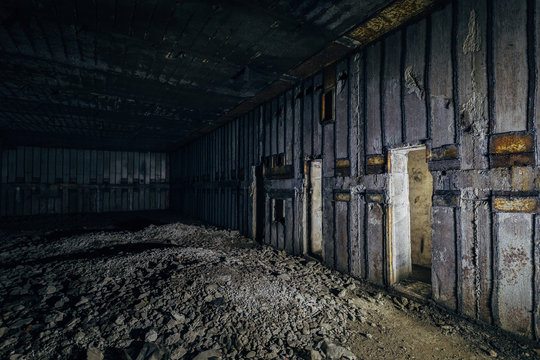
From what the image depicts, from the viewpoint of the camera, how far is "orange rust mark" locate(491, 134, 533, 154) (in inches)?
107

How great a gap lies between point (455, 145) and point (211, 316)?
12.1 feet

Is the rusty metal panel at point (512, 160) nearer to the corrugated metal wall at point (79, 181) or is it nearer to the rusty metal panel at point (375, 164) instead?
the rusty metal panel at point (375, 164)

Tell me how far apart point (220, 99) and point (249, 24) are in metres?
3.37

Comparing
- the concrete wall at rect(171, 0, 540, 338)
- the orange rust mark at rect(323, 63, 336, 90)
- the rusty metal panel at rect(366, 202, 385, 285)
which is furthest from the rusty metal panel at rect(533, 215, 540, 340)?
the orange rust mark at rect(323, 63, 336, 90)

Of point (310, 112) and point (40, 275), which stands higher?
point (310, 112)

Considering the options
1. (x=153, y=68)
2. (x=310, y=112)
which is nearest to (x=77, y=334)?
(x=153, y=68)

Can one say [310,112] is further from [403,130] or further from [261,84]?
[403,130]

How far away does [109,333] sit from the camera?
105 inches

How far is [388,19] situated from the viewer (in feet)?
12.3

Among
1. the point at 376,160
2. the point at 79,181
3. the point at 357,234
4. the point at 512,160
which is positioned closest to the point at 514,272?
the point at 512,160

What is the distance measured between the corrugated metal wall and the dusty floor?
1080cm

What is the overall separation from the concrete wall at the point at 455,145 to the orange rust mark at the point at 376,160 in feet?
0.06

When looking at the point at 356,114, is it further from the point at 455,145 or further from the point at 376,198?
the point at 455,145

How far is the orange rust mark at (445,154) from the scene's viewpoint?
10.7 feet
